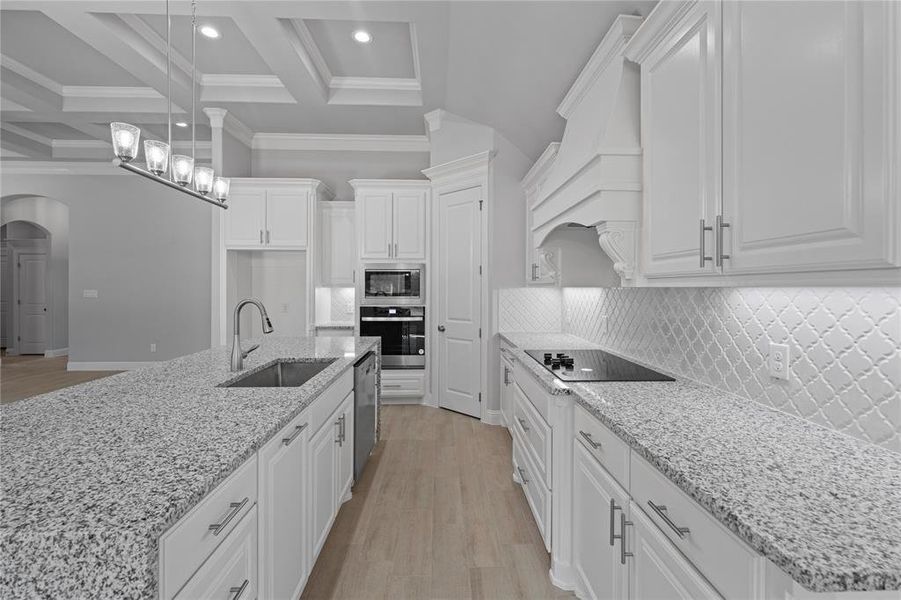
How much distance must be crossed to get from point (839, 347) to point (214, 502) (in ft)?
5.57

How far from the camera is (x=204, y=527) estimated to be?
97 cm

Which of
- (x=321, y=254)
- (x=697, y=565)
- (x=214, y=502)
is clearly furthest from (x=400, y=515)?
(x=321, y=254)

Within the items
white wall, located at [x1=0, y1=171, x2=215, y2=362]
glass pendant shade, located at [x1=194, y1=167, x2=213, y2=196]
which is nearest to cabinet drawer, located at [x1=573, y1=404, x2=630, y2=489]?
glass pendant shade, located at [x1=194, y1=167, x2=213, y2=196]

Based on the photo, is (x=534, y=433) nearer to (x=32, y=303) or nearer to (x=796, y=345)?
(x=796, y=345)

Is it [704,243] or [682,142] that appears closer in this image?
[704,243]

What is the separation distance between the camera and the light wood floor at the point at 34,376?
5430 millimetres

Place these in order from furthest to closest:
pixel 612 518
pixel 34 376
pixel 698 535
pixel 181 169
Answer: pixel 34 376
pixel 181 169
pixel 612 518
pixel 698 535

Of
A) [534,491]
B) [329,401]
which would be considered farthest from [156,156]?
[534,491]

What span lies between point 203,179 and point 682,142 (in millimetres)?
2733

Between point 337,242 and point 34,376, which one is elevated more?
point 337,242

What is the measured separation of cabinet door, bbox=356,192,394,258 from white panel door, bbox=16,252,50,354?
734 centimetres

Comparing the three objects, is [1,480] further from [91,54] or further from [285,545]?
[91,54]

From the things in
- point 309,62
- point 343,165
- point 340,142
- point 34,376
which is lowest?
point 34,376

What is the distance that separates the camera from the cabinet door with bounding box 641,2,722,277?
1.31 meters
